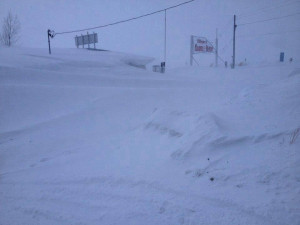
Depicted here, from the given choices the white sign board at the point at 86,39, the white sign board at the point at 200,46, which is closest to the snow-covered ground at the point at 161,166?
the white sign board at the point at 86,39

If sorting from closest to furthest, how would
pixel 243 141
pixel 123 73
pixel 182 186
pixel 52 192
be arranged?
1. pixel 182 186
2. pixel 52 192
3. pixel 243 141
4. pixel 123 73

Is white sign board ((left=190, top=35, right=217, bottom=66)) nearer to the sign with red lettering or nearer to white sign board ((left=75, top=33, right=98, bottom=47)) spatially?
the sign with red lettering

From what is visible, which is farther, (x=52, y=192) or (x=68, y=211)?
(x=52, y=192)

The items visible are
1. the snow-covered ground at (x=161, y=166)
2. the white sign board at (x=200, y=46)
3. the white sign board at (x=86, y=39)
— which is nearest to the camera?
the snow-covered ground at (x=161, y=166)

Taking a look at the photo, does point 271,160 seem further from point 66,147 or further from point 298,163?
point 66,147

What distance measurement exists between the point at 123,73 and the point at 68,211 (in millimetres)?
13266

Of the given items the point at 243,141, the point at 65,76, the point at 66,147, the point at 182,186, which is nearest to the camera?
the point at 182,186

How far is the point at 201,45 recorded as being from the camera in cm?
3117

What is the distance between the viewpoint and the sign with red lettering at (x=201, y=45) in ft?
98.6

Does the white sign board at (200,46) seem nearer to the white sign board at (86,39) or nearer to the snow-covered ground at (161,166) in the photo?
the white sign board at (86,39)

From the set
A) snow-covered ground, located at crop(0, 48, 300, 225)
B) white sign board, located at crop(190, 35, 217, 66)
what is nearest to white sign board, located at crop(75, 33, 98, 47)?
white sign board, located at crop(190, 35, 217, 66)

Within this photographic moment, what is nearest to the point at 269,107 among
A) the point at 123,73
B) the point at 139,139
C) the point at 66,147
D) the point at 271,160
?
the point at 271,160

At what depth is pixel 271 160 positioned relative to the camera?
3643 mm

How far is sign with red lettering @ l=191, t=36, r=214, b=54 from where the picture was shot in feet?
98.6
